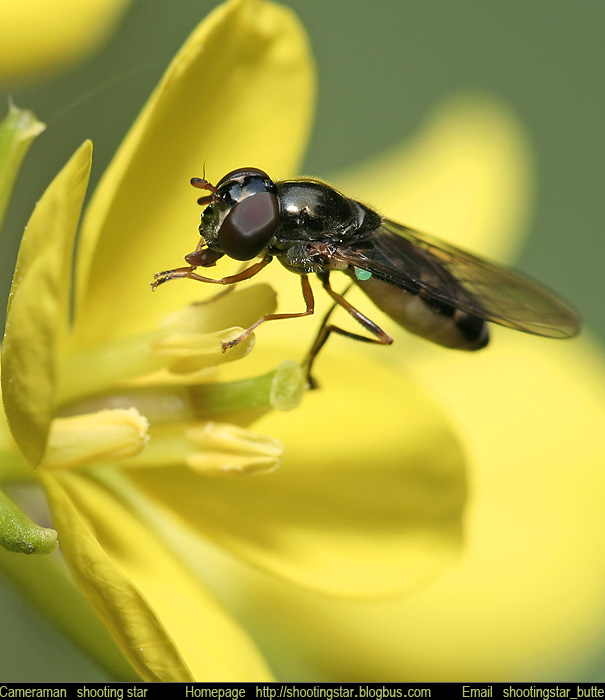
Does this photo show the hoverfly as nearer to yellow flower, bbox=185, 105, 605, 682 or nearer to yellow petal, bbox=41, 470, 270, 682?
yellow flower, bbox=185, 105, 605, 682

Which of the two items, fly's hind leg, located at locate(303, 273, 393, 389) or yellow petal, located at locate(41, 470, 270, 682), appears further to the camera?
fly's hind leg, located at locate(303, 273, 393, 389)

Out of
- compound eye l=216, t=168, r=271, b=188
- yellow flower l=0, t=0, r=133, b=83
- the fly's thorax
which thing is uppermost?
yellow flower l=0, t=0, r=133, b=83

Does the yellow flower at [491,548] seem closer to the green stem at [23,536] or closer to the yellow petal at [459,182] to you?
the yellow petal at [459,182]

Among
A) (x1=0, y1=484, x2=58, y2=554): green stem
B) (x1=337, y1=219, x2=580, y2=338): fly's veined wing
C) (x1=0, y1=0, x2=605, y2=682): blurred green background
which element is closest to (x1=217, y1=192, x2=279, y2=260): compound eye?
(x1=337, y1=219, x2=580, y2=338): fly's veined wing

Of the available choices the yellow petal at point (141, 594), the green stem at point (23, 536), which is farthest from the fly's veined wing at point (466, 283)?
the green stem at point (23, 536)

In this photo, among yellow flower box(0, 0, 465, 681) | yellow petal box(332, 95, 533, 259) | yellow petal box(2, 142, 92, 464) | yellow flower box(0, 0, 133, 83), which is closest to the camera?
yellow petal box(2, 142, 92, 464)

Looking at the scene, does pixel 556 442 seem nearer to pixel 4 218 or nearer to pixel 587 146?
pixel 4 218
